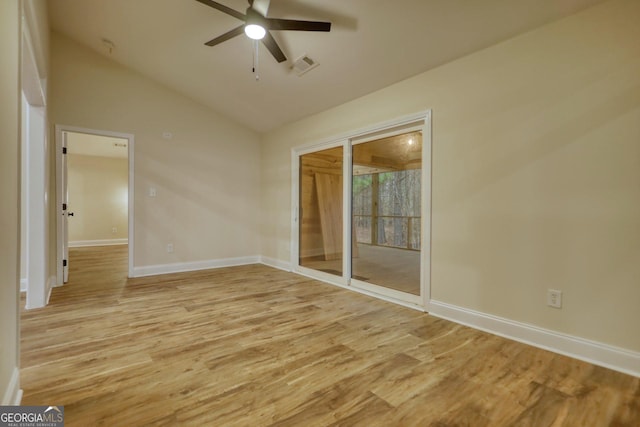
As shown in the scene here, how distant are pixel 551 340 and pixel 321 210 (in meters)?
3.18

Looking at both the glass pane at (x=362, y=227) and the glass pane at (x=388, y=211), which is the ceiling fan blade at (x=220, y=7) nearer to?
the glass pane at (x=388, y=211)

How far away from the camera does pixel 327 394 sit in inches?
65.3

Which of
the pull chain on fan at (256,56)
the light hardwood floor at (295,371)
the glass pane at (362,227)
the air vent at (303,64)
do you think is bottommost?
the light hardwood floor at (295,371)

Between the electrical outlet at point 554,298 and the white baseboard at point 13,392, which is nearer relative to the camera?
the white baseboard at point 13,392

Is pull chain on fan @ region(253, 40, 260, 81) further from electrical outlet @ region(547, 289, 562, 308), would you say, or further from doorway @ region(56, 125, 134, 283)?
doorway @ region(56, 125, 134, 283)

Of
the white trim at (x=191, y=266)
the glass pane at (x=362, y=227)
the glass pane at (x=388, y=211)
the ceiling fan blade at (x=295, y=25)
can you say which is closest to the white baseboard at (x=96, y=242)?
the white trim at (x=191, y=266)

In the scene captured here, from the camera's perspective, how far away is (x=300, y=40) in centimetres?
304

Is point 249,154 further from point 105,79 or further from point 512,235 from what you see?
point 512,235

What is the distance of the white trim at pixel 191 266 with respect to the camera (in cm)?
450

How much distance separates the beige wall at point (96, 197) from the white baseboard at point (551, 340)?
9178mm

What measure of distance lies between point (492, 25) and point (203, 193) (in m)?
4.49

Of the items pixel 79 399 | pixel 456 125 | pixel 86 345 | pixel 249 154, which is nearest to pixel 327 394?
pixel 79 399

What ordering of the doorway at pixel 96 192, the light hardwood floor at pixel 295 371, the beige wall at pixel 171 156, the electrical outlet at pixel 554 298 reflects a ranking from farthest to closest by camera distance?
the doorway at pixel 96 192 → the beige wall at pixel 171 156 → the electrical outlet at pixel 554 298 → the light hardwood floor at pixel 295 371

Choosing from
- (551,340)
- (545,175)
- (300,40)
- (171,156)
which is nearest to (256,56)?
(300,40)
